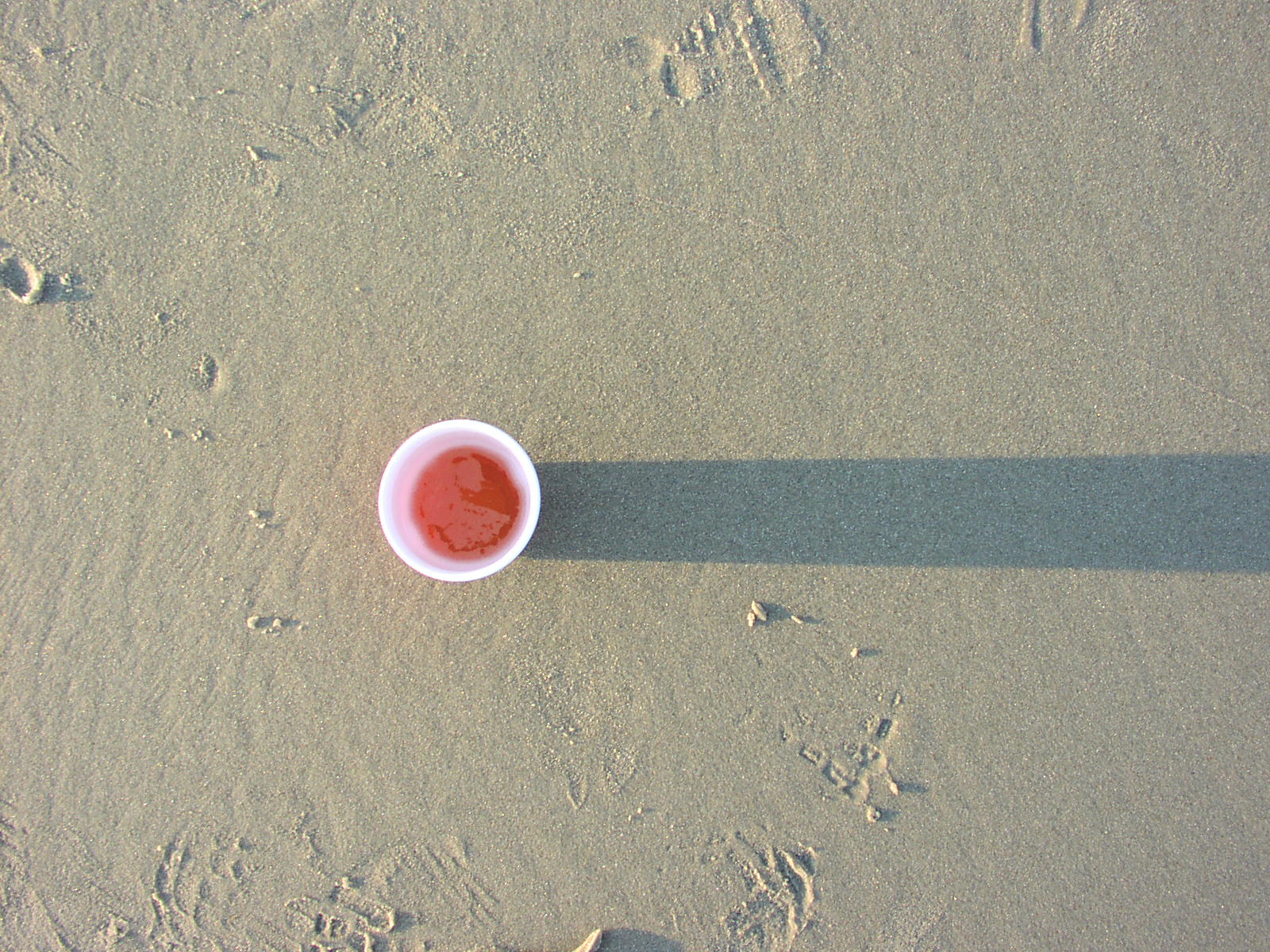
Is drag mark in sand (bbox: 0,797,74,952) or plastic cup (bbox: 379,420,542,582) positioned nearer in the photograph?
plastic cup (bbox: 379,420,542,582)

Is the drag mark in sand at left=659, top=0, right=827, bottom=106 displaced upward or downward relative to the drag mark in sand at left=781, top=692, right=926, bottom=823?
→ upward

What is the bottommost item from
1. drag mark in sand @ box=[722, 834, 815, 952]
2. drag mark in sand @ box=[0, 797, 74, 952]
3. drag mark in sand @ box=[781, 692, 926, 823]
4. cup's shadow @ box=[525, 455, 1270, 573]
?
drag mark in sand @ box=[0, 797, 74, 952]

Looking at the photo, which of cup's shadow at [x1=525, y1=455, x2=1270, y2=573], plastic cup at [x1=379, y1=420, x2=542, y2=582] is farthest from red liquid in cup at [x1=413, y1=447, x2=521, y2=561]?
cup's shadow at [x1=525, y1=455, x2=1270, y2=573]

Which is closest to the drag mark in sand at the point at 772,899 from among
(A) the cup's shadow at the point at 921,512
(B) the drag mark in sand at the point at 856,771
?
(B) the drag mark in sand at the point at 856,771

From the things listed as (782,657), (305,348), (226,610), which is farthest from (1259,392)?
(226,610)

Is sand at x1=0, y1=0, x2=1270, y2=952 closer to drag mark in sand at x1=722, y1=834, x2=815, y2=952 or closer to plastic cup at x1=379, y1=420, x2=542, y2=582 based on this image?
drag mark in sand at x1=722, y1=834, x2=815, y2=952

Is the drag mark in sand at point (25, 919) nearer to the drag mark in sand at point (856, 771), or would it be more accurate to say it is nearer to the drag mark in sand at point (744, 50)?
the drag mark in sand at point (856, 771)

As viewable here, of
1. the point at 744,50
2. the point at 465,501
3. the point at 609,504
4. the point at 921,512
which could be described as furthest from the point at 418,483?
the point at 744,50
